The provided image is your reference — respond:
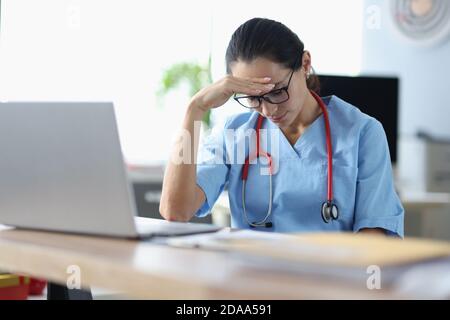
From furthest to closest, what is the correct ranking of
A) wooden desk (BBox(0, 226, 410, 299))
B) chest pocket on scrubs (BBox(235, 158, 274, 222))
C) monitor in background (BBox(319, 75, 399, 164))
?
monitor in background (BBox(319, 75, 399, 164))
chest pocket on scrubs (BBox(235, 158, 274, 222))
wooden desk (BBox(0, 226, 410, 299))

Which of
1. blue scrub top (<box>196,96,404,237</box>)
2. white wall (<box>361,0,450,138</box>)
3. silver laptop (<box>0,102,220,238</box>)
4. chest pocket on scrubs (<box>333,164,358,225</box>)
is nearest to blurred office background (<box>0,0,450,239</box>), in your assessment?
white wall (<box>361,0,450,138</box>)

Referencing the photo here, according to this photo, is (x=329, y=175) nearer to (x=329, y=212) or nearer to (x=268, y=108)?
(x=329, y=212)

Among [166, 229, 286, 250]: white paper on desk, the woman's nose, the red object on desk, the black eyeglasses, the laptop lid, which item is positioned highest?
the black eyeglasses

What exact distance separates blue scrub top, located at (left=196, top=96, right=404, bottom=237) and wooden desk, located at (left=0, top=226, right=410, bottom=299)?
2.00 feet

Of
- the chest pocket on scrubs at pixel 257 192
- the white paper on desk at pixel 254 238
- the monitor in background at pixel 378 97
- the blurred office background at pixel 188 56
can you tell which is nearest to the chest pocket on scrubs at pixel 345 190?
the chest pocket on scrubs at pixel 257 192

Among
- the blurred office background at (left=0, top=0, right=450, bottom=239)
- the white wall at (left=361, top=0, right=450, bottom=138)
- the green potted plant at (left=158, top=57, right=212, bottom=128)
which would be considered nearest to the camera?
the blurred office background at (left=0, top=0, right=450, bottom=239)

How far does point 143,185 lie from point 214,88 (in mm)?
1434

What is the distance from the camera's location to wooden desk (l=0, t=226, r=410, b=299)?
68cm

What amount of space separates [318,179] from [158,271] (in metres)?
0.83

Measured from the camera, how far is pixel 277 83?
1546 mm

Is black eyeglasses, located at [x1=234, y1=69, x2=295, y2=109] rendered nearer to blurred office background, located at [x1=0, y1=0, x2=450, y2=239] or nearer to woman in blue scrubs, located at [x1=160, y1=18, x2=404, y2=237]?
woman in blue scrubs, located at [x1=160, y1=18, x2=404, y2=237]

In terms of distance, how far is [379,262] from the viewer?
72cm

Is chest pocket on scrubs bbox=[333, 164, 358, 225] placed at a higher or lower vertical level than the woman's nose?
lower
